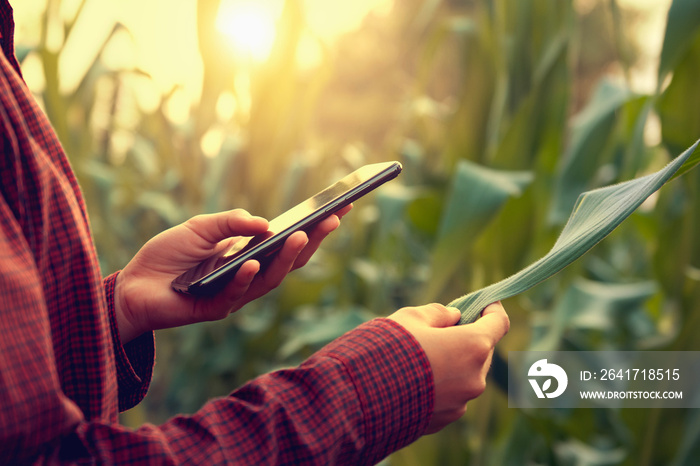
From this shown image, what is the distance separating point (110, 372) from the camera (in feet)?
1.15

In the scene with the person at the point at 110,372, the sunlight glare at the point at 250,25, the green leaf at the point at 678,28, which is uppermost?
the sunlight glare at the point at 250,25

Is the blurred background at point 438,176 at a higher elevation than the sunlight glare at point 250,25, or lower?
lower

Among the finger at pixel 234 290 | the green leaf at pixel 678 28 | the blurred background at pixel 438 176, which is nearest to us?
the finger at pixel 234 290

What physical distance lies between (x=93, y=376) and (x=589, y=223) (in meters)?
0.32

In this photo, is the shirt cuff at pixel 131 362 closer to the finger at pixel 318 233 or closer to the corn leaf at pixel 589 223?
the finger at pixel 318 233

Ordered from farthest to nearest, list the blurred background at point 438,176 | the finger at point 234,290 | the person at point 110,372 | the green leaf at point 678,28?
the blurred background at point 438,176
the green leaf at point 678,28
the finger at point 234,290
the person at point 110,372

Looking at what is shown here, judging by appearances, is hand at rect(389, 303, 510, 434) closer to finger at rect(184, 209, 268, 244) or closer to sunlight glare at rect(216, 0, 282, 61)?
finger at rect(184, 209, 268, 244)

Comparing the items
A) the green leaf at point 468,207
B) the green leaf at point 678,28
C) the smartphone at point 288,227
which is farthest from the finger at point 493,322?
the green leaf at point 678,28

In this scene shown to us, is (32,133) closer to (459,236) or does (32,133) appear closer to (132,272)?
(132,272)

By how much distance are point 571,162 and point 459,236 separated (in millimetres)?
266

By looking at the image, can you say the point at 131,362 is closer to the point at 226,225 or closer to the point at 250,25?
the point at 226,225

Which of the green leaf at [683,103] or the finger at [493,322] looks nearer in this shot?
the finger at [493,322]

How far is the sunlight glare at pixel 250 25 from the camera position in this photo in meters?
1.15

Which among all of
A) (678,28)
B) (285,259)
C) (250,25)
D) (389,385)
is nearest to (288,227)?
(285,259)
